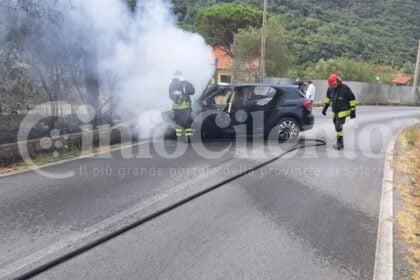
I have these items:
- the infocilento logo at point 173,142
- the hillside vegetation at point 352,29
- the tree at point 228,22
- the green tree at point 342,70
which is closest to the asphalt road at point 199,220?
the infocilento logo at point 173,142

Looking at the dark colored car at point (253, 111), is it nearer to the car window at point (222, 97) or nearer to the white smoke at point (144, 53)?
the car window at point (222, 97)

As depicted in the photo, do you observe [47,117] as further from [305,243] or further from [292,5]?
[292,5]

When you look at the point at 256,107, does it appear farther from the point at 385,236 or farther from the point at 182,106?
the point at 385,236

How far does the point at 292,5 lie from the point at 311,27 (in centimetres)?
468

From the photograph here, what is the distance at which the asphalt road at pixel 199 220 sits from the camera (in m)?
3.83

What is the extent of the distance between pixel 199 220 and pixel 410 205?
3.06m

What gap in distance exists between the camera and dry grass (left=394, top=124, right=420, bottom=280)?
14.1 feet

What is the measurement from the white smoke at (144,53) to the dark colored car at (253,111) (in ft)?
4.43

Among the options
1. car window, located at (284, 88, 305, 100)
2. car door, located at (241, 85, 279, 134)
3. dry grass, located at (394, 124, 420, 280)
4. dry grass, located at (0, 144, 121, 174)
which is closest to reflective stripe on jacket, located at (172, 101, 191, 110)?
car door, located at (241, 85, 279, 134)

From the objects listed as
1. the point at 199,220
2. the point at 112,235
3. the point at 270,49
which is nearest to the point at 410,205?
the point at 199,220

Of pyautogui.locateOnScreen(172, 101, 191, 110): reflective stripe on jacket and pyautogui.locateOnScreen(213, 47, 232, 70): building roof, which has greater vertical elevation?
pyautogui.locateOnScreen(213, 47, 232, 70): building roof

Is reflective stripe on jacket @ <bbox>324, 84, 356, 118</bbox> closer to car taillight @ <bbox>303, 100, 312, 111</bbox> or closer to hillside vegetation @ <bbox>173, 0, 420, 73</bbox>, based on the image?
car taillight @ <bbox>303, 100, 312, 111</bbox>

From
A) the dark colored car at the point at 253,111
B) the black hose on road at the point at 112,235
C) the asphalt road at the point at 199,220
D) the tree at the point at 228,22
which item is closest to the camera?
the black hose on road at the point at 112,235

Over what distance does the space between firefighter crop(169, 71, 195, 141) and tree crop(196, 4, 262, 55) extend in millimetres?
30995
